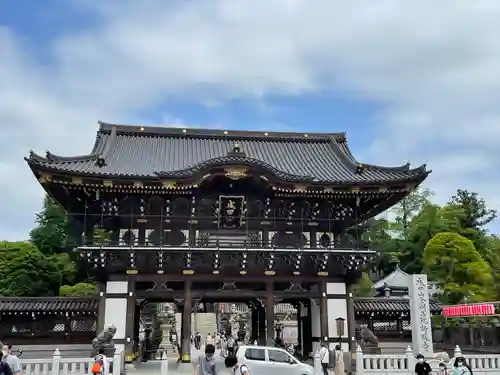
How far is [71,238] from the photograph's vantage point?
2780cm

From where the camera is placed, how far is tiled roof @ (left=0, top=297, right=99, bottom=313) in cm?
2316

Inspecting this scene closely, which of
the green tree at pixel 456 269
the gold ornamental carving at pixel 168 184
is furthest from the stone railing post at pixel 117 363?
the green tree at pixel 456 269

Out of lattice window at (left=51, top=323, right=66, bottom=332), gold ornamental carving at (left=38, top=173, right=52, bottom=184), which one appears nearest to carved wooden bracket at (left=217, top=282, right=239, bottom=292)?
lattice window at (left=51, top=323, right=66, bottom=332)

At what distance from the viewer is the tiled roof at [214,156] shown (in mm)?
23297

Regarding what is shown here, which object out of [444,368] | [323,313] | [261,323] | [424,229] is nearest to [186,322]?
[323,313]

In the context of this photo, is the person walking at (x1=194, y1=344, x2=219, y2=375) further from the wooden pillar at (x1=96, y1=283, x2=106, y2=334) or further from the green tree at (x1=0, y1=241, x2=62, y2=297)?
the green tree at (x1=0, y1=241, x2=62, y2=297)

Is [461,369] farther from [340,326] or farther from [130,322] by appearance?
[130,322]

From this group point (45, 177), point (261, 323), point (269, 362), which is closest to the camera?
point (269, 362)

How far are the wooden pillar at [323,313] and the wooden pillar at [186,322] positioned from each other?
6.40 metres

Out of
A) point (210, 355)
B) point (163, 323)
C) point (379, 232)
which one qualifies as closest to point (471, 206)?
point (379, 232)

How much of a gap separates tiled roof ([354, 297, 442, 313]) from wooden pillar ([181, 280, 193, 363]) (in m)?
8.67

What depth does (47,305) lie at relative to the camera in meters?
23.5

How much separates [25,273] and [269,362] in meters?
26.7

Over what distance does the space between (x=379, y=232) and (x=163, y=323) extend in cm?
3081
